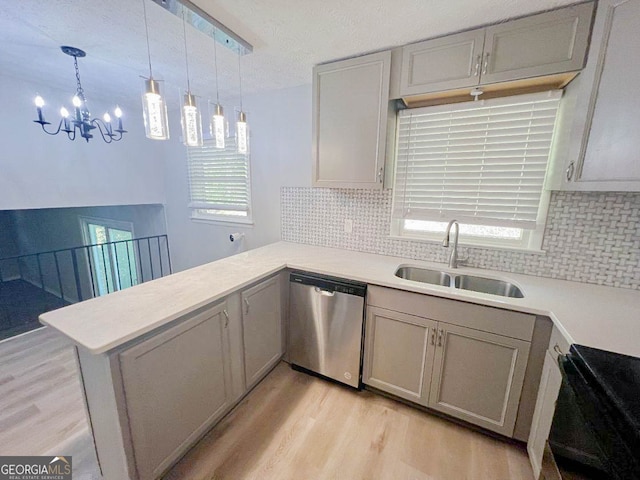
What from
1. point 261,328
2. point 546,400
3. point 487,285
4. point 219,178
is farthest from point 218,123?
point 546,400

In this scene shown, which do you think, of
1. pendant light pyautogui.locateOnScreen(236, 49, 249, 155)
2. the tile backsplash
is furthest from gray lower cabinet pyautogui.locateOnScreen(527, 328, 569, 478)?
pendant light pyautogui.locateOnScreen(236, 49, 249, 155)

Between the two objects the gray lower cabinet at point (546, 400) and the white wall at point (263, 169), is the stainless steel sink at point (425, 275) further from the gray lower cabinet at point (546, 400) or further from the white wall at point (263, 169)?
the white wall at point (263, 169)

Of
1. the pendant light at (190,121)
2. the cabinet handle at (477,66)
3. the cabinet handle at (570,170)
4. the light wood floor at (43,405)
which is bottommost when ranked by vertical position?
the light wood floor at (43,405)

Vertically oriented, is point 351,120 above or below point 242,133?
above

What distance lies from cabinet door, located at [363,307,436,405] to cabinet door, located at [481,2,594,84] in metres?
1.47

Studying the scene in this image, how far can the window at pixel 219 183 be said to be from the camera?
2941 mm

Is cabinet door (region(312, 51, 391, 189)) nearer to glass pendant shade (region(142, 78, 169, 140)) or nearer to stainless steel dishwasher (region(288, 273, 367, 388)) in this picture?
stainless steel dishwasher (region(288, 273, 367, 388))

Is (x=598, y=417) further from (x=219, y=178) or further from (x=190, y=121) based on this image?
(x=219, y=178)

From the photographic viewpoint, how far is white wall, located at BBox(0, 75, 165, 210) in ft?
7.68

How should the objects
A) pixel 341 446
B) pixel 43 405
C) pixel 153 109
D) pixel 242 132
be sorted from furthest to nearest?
pixel 43 405
pixel 242 132
pixel 341 446
pixel 153 109

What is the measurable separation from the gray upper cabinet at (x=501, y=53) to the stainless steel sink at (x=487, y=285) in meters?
1.21

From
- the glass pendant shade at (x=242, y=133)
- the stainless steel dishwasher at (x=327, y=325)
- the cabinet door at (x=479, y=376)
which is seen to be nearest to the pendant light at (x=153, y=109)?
the glass pendant shade at (x=242, y=133)

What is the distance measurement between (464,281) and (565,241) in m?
0.63

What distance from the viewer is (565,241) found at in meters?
1.65
